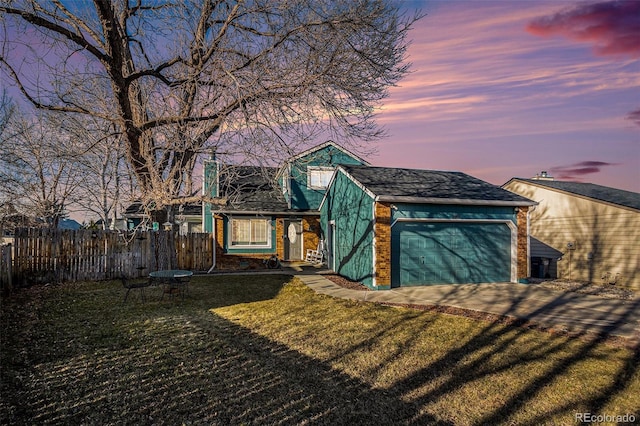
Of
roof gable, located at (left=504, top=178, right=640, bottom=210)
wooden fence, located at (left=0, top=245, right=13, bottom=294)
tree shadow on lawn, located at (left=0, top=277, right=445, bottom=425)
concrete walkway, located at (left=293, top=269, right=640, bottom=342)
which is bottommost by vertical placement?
concrete walkway, located at (left=293, top=269, right=640, bottom=342)

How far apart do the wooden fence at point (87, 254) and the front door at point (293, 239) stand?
5.80 metres

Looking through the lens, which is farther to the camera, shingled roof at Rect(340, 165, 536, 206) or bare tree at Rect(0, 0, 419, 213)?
shingled roof at Rect(340, 165, 536, 206)

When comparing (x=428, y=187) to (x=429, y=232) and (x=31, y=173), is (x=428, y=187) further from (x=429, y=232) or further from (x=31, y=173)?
(x=31, y=173)

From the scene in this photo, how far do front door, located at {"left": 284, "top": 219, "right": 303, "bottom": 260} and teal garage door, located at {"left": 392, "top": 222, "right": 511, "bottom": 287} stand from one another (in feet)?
26.6

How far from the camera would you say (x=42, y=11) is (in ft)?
24.3

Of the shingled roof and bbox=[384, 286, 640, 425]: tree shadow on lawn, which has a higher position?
the shingled roof

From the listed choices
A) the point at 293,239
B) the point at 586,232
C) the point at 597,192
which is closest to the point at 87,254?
the point at 293,239

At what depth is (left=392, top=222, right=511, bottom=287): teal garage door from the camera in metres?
12.6

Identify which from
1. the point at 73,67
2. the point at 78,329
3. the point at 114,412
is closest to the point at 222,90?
the point at 73,67

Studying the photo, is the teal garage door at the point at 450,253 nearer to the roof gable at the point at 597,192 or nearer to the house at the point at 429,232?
the house at the point at 429,232

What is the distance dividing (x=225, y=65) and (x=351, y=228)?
26.9ft

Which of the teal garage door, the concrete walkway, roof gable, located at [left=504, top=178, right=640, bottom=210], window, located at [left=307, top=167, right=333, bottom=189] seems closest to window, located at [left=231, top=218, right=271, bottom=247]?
window, located at [left=307, top=167, right=333, bottom=189]

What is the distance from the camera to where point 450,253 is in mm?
13148

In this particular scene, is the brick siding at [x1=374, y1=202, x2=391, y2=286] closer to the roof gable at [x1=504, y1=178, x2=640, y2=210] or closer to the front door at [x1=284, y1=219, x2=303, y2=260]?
the front door at [x1=284, y1=219, x2=303, y2=260]
